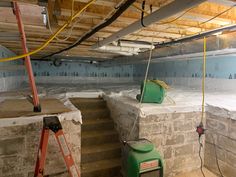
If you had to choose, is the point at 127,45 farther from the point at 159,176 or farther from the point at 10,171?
the point at 10,171

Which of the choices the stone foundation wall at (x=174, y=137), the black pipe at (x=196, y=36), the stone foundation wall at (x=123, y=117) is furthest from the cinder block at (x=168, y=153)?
the black pipe at (x=196, y=36)

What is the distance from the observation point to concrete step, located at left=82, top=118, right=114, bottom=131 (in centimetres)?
298

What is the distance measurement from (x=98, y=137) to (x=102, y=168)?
1.60 ft

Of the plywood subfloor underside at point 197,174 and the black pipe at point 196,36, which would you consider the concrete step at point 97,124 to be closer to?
the plywood subfloor underside at point 197,174

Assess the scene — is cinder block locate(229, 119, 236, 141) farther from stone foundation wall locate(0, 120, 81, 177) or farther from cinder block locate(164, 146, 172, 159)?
stone foundation wall locate(0, 120, 81, 177)

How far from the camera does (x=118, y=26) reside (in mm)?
2373

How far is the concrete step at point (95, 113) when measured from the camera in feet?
Result: 10.4

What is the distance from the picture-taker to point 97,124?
305cm

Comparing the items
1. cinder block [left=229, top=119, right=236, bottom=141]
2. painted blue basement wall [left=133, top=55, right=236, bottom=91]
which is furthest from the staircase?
painted blue basement wall [left=133, top=55, right=236, bottom=91]

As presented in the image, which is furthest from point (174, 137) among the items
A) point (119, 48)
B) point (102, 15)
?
point (102, 15)

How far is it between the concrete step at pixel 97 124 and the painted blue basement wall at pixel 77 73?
3393 millimetres

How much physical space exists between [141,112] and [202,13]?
1275 millimetres

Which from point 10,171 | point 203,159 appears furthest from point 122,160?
point 10,171

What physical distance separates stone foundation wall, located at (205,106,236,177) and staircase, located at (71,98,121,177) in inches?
52.0
